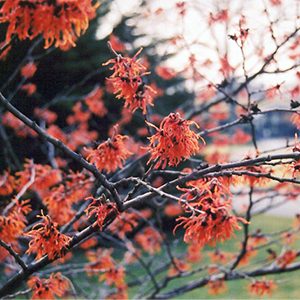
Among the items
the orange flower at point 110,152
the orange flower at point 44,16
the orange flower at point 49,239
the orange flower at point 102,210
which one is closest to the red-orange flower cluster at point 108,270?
the orange flower at point 110,152

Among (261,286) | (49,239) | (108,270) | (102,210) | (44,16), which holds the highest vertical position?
(261,286)

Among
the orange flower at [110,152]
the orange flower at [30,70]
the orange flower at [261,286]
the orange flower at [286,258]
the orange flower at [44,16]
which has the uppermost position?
the orange flower at [30,70]

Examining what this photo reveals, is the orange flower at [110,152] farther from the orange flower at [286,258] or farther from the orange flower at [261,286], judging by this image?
the orange flower at [286,258]

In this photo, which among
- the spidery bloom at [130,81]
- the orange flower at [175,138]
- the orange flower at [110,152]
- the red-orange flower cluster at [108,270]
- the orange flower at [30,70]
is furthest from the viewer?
the orange flower at [30,70]

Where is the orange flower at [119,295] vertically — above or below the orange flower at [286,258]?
below

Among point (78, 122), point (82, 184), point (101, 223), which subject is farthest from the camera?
point (78, 122)

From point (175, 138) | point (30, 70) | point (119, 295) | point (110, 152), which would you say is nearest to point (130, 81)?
point (110, 152)

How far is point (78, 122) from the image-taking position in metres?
10.2

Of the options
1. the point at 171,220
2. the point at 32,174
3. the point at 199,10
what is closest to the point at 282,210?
the point at 171,220

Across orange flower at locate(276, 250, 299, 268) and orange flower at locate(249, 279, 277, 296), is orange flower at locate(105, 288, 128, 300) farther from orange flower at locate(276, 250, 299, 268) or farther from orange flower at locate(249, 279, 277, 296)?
orange flower at locate(276, 250, 299, 268)

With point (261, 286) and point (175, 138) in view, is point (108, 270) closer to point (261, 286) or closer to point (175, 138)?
point (261, 286)

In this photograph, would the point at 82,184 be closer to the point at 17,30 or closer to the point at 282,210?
the point at 17,30

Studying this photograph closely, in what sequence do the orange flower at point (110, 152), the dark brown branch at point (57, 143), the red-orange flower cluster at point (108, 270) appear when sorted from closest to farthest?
the dark brown branch at point (57, 143)
the orange flower at point (110, 152)
the red-orange flower cluster at point (108, 270)

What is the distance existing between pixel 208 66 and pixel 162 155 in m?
4.51
